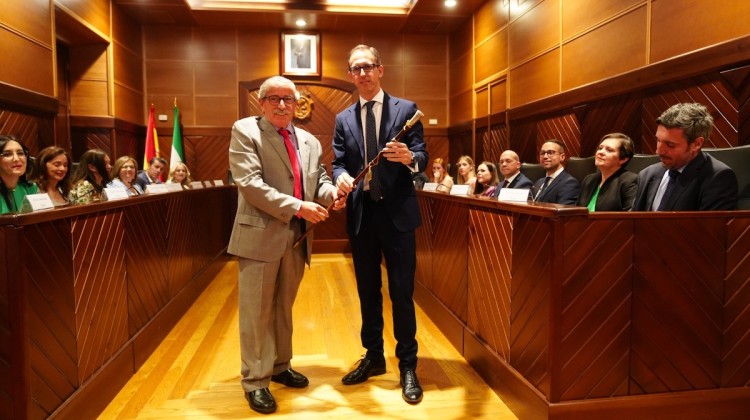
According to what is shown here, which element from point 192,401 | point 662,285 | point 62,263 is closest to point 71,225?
point 62,263

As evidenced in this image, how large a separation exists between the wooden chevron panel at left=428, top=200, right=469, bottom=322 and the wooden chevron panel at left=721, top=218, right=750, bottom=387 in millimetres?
1208

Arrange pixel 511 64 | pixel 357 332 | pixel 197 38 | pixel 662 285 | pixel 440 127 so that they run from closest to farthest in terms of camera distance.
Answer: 1. pixel 662 285
2. pixel 357 332
3. pixel 511 64
4. pixel 197 38
5. pixel 440 127

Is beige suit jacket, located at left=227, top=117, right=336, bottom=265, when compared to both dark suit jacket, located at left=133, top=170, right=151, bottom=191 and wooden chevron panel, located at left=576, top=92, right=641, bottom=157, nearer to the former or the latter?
wooden chevron panel, located at left=576, top=92, right=641, bottom=157

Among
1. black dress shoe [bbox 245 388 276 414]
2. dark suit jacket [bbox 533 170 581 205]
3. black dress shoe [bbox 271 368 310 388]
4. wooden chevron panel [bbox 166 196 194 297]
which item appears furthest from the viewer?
wooden chevron panel [bbox 166 196 194 297]

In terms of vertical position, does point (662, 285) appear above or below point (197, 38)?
below

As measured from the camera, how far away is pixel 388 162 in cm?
209

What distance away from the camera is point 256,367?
6.75ft

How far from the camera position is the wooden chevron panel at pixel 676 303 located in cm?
175

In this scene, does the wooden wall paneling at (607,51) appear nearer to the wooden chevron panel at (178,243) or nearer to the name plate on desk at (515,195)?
the name plate on desk at (515,195)

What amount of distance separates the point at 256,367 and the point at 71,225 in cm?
96

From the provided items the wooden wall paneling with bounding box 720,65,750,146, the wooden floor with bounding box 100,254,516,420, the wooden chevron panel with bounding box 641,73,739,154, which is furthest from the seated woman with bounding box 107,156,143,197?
the wooden wall paneling with bounding box 720,65,750,146

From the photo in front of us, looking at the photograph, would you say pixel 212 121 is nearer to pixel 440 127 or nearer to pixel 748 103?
pixel 440 127

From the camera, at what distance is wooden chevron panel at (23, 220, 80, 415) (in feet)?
5.16

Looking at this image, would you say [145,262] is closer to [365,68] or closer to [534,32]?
[365,68]
